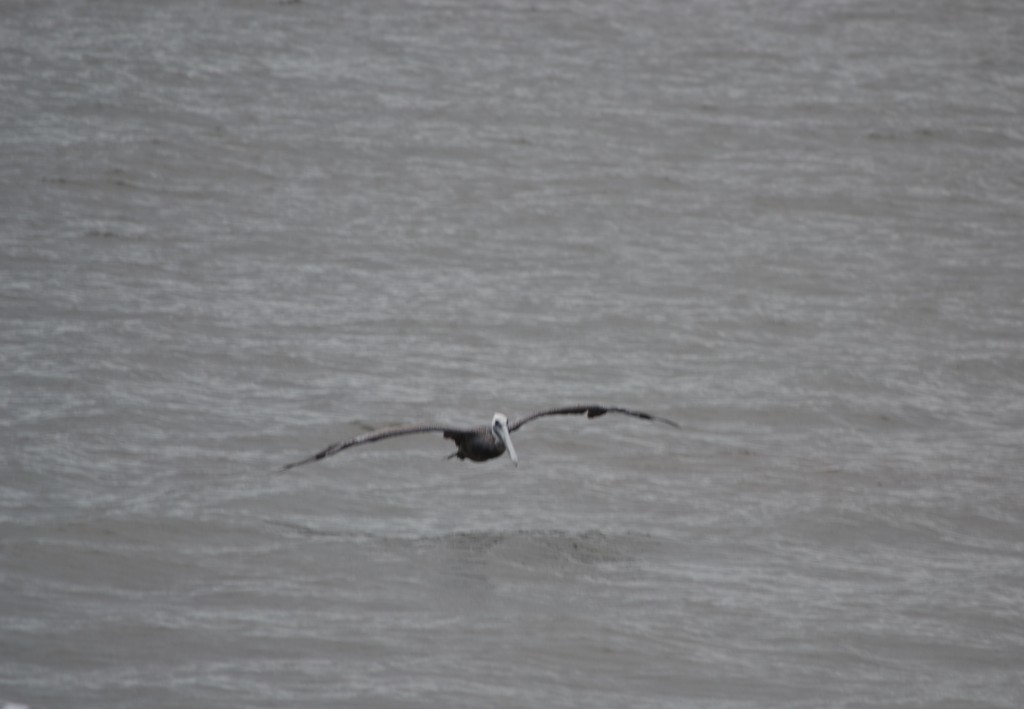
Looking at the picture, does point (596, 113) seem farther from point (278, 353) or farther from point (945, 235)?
point (278, 353)

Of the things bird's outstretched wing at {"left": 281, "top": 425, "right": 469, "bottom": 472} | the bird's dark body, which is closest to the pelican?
the bird's dark body

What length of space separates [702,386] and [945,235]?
20.1 ft

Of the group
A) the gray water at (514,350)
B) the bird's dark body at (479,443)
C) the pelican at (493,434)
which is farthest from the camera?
the bird's dark body at (479,443)

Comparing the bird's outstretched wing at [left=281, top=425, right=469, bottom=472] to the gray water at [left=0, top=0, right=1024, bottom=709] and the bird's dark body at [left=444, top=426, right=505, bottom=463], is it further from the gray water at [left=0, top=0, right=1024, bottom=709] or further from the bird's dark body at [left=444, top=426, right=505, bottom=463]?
the gray water at [left=0, top=0, right=1024, bottom=709]

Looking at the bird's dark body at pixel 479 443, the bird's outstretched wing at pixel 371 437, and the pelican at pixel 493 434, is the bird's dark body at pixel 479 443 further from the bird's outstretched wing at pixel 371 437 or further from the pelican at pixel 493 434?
the bird's outstretched wing at pixel 371 437

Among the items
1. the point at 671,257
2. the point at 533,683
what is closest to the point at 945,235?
the point at 671,257

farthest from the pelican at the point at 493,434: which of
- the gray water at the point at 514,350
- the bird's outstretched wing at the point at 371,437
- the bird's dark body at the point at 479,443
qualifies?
the gray water at the point at 514,350

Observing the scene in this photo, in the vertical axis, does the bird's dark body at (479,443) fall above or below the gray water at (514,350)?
above

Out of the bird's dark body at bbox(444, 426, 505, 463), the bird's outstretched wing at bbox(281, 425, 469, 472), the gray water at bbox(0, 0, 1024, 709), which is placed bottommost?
the gray water at bbox(0, 0, 1024, 709)

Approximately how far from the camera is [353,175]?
23297mm

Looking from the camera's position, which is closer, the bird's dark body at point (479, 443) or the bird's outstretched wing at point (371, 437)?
the bird's outstretched wing at point (371, 437)

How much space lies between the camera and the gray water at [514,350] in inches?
468

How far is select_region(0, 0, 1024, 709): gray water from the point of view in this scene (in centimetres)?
1190

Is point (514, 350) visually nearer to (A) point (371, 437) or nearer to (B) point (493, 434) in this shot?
(B) point (493, 434)
